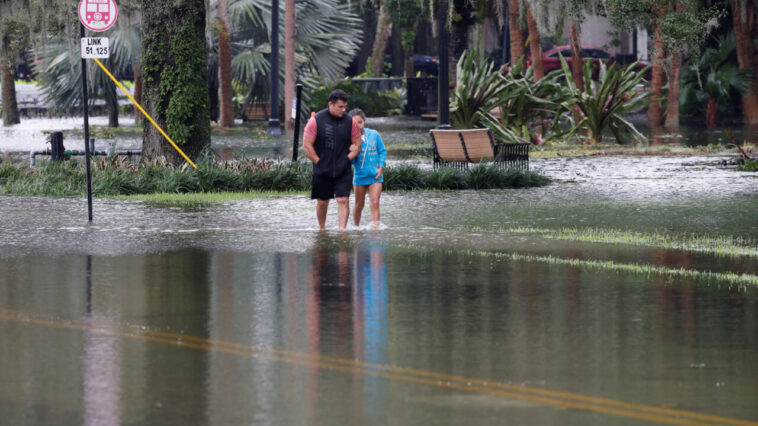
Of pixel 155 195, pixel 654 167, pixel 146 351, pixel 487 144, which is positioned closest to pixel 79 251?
pixel 146 351

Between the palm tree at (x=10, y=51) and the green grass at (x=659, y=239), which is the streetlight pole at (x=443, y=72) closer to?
the green grass at (x=659, y=239)

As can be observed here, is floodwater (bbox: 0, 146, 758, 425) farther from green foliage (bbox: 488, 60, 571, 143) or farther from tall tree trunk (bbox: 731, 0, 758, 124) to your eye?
tall tree trunk (bbox: 731, 0, 758, 124)

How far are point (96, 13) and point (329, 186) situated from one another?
376 cm

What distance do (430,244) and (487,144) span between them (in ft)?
27.3

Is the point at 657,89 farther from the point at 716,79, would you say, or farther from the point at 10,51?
the point at 10,51

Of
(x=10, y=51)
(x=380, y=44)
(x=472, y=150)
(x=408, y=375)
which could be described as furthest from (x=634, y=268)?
(x=380, y=44)

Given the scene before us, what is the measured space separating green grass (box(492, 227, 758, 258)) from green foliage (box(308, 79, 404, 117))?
3105cm

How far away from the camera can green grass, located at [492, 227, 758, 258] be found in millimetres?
12594

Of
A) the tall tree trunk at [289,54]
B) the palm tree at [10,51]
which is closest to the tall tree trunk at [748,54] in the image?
the tall tree trunk at [289,54]

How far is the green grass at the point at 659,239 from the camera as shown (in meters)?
12.6

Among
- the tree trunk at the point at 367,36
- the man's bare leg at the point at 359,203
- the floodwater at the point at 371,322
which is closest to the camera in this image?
the floodwater at the point at 371,322

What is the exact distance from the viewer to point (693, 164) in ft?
78.3

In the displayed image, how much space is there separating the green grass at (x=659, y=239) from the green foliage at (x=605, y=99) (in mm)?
12883

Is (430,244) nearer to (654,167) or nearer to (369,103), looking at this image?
(654,167)
